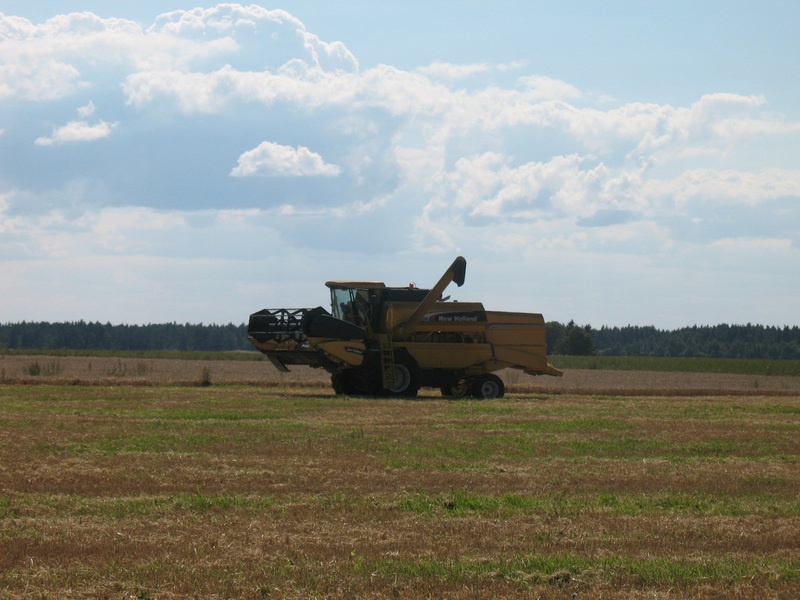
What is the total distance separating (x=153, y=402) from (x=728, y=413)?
14.1 m

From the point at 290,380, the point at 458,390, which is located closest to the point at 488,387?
the point at 458,390

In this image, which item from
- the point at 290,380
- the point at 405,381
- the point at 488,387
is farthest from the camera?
the point at 290,380

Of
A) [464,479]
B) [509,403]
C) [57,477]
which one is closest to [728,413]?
[509,403]

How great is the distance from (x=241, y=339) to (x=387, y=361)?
146936 millimetres

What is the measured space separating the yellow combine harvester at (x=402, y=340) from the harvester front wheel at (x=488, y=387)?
0.10 feet

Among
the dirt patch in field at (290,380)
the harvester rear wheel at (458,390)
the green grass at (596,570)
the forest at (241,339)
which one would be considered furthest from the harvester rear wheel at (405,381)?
the forest at (241,339)

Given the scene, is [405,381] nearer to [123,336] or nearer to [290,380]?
[290,380]

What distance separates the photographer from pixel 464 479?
13.1 m

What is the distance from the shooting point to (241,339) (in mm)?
174875

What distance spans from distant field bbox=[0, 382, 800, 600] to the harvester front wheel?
1010 centimetres

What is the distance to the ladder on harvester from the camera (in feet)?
99.2

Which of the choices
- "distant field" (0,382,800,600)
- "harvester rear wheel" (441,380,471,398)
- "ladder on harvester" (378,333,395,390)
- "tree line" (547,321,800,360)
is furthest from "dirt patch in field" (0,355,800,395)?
"tree line" (547,321,800,360)

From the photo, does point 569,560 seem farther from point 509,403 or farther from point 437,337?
point 437,337

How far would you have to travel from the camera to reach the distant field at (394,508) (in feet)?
26.0
